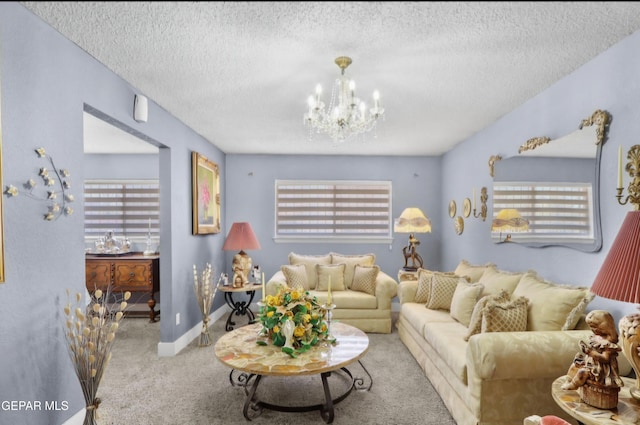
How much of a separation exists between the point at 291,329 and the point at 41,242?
5.36 feet

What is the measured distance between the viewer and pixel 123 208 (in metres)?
5.54

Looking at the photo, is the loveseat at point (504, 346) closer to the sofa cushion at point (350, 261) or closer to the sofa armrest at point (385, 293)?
the sofa armrest at point (385, 293)

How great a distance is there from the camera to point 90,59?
2.37 meters

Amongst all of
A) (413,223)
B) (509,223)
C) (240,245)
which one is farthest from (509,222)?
(240,245)

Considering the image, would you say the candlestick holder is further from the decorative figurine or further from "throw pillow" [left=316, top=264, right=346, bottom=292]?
"throw pillow" [left=316, top=264, right=346, bottom=292]

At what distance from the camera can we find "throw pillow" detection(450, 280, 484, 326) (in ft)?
10.3

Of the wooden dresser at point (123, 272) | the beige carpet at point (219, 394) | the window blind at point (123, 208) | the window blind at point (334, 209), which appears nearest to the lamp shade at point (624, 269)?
the beige carpet at point (219, 394)

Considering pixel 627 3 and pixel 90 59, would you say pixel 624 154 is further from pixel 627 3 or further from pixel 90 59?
pixel 90 59

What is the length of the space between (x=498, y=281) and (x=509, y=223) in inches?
24.3

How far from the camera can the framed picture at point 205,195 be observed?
420cm

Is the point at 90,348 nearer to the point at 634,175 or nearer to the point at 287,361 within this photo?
the point at 287,361

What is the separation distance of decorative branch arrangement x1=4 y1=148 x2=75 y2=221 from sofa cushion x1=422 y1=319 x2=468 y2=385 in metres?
2.73

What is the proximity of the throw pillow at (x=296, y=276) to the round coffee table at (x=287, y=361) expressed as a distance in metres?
1.67

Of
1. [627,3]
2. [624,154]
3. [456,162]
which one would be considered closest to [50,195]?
[627,3]
